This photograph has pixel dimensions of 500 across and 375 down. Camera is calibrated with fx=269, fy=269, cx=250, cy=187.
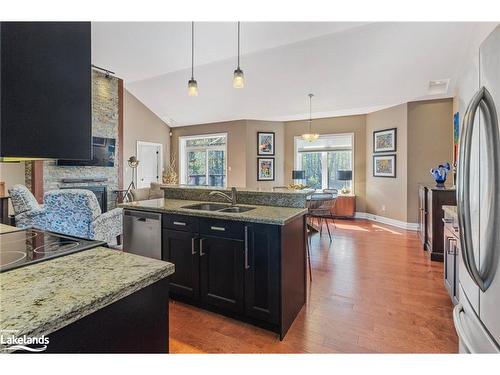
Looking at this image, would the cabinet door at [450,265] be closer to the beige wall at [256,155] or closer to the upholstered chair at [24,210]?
the upholstered chair at [24,210]

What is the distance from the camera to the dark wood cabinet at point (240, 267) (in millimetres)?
2055

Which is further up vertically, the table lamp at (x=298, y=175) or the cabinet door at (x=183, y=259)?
the table lamp at (x=298, y=175)

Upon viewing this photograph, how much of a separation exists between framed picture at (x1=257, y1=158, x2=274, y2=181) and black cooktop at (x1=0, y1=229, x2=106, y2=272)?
21.8 feet

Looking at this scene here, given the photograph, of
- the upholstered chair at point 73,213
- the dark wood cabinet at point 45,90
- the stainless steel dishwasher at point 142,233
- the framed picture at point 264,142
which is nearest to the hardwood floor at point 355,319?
the stainless steel dishwasher at point 142,233

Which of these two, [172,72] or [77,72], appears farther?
[172,72]

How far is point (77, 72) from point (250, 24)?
147 inches

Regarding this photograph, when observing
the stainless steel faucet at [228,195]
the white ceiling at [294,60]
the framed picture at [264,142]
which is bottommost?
the stainless steel faucet at [228,195]

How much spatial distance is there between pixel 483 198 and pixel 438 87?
546 cm

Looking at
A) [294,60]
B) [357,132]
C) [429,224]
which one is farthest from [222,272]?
[357,132]

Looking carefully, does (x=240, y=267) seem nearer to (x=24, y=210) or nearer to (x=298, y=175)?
(x=24, y=210)

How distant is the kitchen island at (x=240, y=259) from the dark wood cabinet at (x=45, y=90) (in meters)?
1.35
